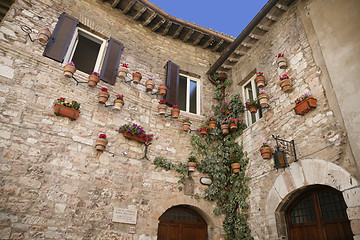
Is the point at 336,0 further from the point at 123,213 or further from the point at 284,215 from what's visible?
the point at 123,213

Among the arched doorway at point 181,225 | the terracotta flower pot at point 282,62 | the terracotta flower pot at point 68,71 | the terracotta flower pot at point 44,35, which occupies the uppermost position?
the terracotta flower pot at point 44,35

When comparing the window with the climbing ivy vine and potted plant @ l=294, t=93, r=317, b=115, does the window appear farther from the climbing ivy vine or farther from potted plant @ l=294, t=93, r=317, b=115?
potted plant @ l=294, t=93, r=317, b=115

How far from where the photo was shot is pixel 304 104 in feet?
14.8

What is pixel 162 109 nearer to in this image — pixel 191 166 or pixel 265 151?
pixel 191 166

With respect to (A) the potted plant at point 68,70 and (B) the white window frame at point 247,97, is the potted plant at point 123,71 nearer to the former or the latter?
(A) the potted plant at point 68,70

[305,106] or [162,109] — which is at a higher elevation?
[162,109]

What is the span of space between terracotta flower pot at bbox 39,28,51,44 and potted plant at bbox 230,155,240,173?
485 cm

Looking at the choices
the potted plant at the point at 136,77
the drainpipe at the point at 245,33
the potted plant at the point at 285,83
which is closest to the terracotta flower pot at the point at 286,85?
the potted plant at the point at 285,83

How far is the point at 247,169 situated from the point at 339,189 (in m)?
2.25

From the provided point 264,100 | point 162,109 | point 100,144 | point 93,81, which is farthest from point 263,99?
point 93,81

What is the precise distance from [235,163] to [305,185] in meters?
1.90

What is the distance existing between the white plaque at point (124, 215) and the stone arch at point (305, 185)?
258 cm

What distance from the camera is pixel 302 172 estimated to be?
170 inches

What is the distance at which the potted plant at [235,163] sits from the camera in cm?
589
